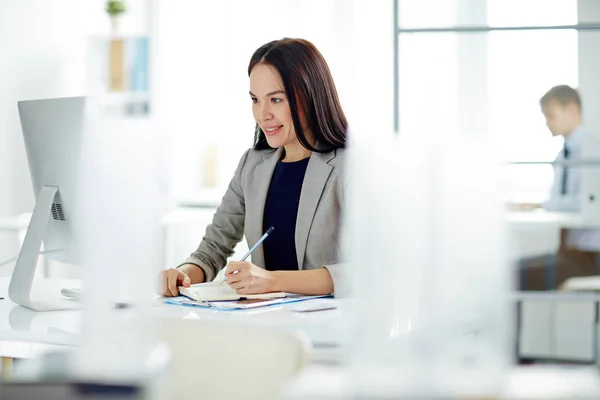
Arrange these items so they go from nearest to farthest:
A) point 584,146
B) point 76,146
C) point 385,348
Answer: point 385,348 < point 76,146 < point 584,146

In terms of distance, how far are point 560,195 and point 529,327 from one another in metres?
0.41

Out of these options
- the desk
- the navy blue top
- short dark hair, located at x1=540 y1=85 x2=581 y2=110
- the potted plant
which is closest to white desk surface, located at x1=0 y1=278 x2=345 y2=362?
the navy blue top

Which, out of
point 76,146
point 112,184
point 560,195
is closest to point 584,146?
point 560,195

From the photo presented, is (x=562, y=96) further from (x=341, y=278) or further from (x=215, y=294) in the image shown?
(x=215, y=294)

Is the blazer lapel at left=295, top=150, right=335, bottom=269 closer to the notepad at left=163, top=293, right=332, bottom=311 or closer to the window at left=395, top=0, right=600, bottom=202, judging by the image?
the notepad at left=163, top=293, right=332, bottom=311

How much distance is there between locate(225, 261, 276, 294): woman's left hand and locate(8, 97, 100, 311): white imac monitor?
40 cm

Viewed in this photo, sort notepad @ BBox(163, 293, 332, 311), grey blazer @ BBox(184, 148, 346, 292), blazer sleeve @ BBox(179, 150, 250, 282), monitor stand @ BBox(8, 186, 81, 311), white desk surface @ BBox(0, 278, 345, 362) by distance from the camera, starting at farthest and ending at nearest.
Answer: blazer sleeve @ BBox(179, 150, 250, 282) → grey blazer @ BBox(184, 148, 346, 292) → monitor stand @ BBox(8, 186, 81, 311) → notepad @ BBox(163, 293, 332, 311) → white desk surface @ BBox(0, 278, 345, 362)

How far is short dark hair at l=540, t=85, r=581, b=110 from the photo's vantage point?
2.47 metres

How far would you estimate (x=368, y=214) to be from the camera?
958 millimetres

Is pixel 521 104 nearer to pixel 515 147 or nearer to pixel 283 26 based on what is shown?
pixel 515 147

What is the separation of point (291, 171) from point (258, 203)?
0.14 m

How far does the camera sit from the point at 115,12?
4.89 meters

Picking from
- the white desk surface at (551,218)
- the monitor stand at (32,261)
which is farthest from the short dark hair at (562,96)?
the monitor stand at (32,261)

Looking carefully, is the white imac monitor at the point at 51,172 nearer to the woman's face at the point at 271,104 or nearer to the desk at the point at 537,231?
the woman's face at the point at 271,104
